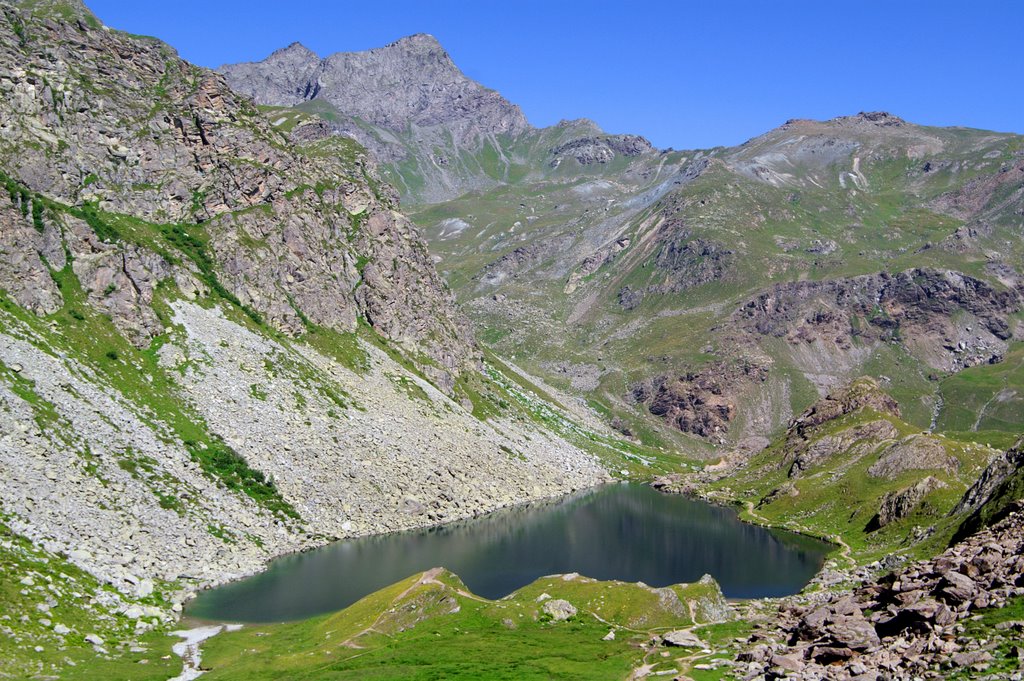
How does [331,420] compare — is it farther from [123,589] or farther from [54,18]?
[54,18]

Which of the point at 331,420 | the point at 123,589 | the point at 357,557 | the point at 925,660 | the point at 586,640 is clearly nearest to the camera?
the point at 925,660

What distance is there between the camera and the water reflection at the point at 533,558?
336ft

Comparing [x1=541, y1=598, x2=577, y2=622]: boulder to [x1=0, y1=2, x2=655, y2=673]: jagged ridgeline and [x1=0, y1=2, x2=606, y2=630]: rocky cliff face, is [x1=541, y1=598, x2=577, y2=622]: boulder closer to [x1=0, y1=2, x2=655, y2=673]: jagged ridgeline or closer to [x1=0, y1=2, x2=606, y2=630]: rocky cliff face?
[x1=0, y1=2, x2=655, y2=673]: jagged ridgeline

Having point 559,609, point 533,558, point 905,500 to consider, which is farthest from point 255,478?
point 905,500

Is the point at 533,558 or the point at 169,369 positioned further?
the point at 169,369

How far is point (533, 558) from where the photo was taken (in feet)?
429

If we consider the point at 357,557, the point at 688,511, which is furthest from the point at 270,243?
the point at 688,511

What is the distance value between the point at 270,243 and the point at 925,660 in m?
177

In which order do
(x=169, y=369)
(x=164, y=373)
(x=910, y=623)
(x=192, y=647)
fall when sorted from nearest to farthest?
(x=910, y=623) < (x=192, y=647) < (x=164, y=373) < (x=169, y=369)

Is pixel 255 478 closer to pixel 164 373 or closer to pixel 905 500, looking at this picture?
pixel 164 373

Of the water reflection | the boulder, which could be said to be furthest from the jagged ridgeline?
the boulder

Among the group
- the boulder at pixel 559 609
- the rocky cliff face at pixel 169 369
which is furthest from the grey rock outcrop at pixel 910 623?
the rocky cliff face at pixel 169 369

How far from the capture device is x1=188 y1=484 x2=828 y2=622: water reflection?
102500 mm

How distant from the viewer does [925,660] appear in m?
38.7
